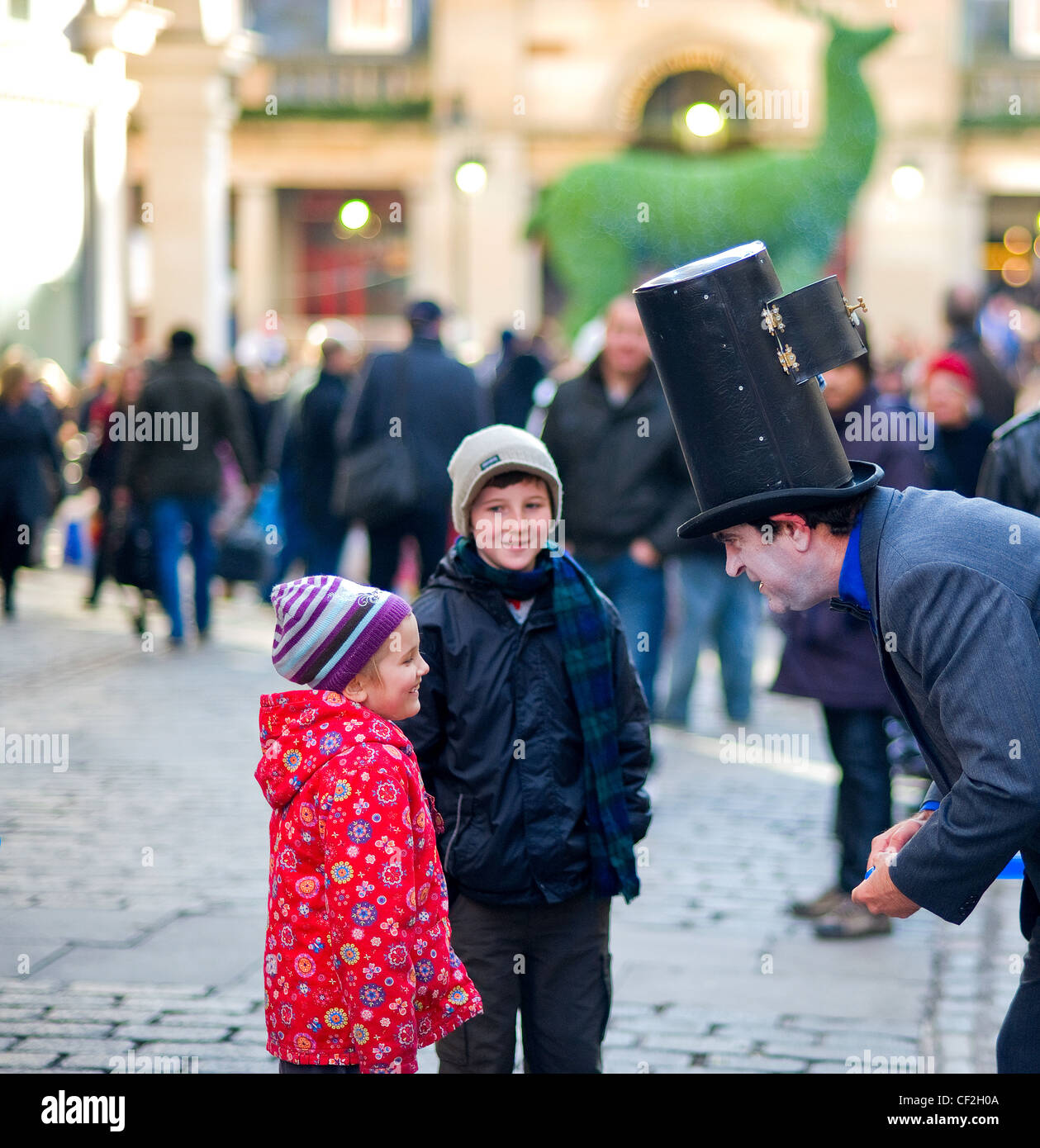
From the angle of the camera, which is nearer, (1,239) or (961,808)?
(961,808)

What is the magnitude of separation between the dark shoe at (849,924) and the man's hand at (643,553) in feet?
6.98

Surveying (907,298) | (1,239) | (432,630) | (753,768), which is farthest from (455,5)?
(432,630)

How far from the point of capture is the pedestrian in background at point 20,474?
12.4 metres

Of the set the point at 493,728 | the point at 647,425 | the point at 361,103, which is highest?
the point at 361,103

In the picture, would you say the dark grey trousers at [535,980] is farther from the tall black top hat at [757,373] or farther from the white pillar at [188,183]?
the white pillar at [188,183]

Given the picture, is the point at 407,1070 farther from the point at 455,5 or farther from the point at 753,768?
the point at 455,5

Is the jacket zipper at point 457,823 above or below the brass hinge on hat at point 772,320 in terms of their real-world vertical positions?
below

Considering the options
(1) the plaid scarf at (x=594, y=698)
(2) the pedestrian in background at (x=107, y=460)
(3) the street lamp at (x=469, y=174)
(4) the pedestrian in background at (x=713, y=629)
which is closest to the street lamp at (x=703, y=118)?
(3) the street lamp at (x=469, y=174)

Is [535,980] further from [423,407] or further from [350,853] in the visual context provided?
[423,407]

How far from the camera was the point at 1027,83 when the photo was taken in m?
34.6

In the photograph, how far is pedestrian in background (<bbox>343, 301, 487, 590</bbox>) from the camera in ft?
32.1

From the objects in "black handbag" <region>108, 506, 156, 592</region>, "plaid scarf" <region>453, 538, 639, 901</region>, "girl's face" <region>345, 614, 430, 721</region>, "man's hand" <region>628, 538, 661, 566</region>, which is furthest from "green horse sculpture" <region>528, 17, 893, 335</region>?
"girl's face" <region>345, 614, 430, 721</region>

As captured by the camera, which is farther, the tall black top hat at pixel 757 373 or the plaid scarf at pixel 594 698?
the plaid scarf at pixel 594 698
